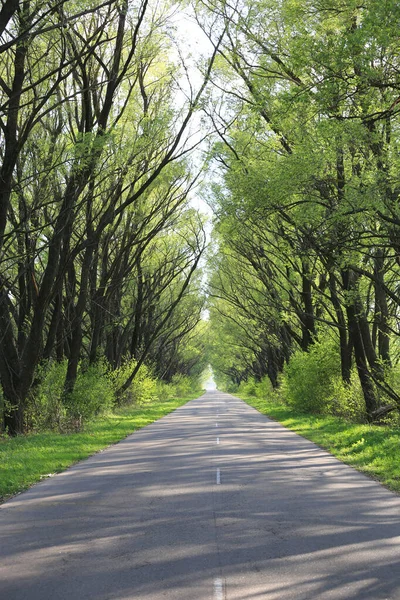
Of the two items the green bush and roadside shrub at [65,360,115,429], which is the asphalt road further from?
the green bush

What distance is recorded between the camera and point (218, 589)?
17.1ft

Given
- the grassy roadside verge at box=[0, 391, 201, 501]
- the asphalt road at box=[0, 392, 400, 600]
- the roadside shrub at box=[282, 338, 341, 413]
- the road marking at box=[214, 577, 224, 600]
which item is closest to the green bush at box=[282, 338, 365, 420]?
the roadside shrub at box=[282, 338, 341, 413]

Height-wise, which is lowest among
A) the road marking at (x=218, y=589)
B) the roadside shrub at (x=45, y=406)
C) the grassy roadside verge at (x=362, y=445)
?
the road marking at (x=218, y=589)

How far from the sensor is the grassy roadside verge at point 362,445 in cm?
1191

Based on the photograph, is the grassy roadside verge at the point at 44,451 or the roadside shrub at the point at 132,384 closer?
the grassy roadside verge at the point at 44,451

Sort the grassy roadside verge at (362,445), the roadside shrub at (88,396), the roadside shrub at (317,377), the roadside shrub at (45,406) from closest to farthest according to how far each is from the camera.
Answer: the grassy roadside verge at (362,445), the roadside shrub at (45,406), the roadside shrub at (88,396), the roadside shrub at (317,377)

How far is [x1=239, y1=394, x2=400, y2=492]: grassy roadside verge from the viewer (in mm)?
11906

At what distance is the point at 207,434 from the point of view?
2003 cm

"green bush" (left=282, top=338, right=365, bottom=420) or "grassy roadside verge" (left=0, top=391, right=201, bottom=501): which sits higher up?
"green bush" (left=282, top=338, right=365, bottom=420)

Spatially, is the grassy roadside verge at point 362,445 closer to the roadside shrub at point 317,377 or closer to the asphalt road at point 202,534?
the asphalt road at point 202,534

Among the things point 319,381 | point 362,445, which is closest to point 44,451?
point 362,445

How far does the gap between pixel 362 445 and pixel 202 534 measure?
9.18m

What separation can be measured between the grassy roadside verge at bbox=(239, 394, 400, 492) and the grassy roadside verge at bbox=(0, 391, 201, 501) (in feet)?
18.9

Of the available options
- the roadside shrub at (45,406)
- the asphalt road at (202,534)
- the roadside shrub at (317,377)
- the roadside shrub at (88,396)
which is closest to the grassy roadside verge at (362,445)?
the asphalt road at (202,534)
